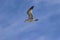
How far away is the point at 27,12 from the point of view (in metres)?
122

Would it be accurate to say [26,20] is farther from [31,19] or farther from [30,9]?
[30,9]

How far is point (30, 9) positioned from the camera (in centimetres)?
11600

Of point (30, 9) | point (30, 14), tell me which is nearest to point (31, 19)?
point (30, 14)

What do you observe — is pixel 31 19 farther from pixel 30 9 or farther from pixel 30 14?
pixel 30 9

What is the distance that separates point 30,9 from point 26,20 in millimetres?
9791

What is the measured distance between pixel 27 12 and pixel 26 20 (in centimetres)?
450

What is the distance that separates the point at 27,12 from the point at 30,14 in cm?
407

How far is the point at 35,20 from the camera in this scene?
122500 mm

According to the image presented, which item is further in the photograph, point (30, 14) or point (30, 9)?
point (30, 14)

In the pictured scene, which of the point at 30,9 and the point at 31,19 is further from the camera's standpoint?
the point at 31,19

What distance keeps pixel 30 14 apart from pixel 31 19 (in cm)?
210

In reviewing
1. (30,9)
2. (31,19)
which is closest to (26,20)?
(31,19)

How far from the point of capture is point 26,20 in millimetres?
124688
